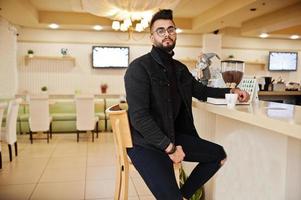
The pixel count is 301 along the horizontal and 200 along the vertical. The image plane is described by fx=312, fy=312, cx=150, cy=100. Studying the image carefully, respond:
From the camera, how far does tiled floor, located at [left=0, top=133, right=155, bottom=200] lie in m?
3.39

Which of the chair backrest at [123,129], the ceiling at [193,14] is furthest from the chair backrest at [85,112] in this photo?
the chair backrest at [123,129]

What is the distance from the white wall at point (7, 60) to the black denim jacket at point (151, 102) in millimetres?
6013

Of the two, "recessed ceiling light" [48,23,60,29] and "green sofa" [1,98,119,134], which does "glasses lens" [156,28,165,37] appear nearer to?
"green sofa" [1,98,119,134]

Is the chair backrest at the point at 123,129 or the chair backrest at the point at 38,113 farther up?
the chair backrest at the point at 123,129

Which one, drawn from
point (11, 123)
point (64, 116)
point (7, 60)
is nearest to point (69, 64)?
point (7, 60)

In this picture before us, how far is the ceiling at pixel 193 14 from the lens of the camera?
5359 mm

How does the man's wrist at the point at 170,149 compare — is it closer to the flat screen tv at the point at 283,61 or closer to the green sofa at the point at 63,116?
the green sofa at the point at 63,116

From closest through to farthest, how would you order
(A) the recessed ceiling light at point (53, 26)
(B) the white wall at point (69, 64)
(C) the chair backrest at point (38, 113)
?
1. (C) the chair backrest at point (38, 113)
2. (A) the recessed ceiling light at point (53, 26)
3. (B) the white wall at point (69, 64)

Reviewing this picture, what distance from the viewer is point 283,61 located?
932 cm

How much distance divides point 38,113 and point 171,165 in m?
4.90

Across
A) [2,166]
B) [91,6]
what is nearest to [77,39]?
[91,6]

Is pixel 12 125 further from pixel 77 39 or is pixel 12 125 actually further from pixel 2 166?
pixel 77 39

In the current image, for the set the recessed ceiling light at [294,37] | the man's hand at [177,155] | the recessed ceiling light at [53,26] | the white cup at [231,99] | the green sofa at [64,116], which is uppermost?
the recessed ceiling light at [53,26]

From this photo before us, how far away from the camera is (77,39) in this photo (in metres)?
8.17
